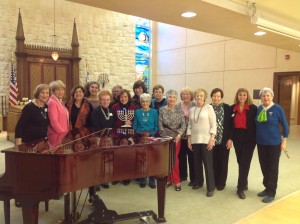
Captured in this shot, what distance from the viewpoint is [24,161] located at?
81.3 inches

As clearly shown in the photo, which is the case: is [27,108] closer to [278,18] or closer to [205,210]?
[205,210]

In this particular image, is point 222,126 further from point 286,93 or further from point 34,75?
point 34,75

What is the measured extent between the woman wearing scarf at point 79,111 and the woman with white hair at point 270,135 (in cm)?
224

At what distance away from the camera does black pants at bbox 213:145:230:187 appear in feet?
13.0

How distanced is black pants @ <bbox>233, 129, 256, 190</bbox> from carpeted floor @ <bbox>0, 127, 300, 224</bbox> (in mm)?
245

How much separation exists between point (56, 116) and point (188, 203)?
75.4 inches

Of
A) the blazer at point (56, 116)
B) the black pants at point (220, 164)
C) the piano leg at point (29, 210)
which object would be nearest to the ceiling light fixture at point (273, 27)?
the black pants at point (220, 164)

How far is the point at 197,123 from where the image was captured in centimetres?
375

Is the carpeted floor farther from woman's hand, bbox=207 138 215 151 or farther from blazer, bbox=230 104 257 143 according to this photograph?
blazer, bbox=230 104 257 143

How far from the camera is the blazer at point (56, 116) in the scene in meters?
3.44

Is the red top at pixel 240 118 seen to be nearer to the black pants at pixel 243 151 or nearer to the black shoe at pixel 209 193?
the black pants at pixel 243 151

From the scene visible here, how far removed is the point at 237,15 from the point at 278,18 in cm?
115

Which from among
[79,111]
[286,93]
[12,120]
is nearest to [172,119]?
[79,111]

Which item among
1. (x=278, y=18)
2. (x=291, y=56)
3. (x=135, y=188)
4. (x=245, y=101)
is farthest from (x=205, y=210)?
(x=291, y=56)
